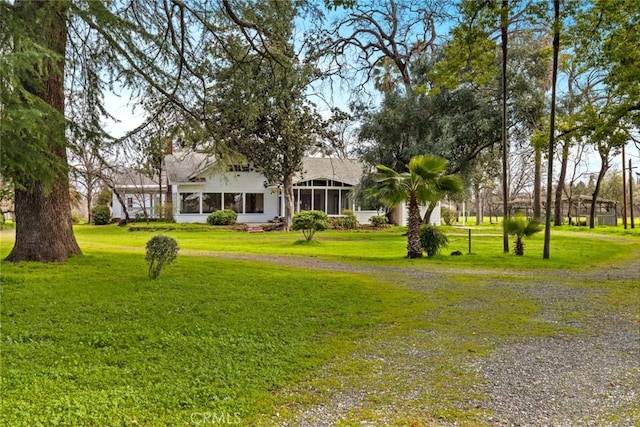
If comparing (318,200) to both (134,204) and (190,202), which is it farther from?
(134,204)

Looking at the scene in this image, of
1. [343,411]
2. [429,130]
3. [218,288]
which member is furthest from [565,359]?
[429,130]

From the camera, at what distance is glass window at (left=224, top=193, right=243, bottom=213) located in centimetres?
2909

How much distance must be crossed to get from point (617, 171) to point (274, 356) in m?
56.0

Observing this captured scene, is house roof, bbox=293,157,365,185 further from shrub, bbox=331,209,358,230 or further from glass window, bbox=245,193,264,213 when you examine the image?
shrub, bbox=331,209,358,230

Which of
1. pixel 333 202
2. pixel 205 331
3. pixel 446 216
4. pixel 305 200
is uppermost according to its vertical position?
pixel 305 200

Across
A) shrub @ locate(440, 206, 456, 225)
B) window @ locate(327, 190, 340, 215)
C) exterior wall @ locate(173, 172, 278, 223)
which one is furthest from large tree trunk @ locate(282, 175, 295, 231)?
shrub @ locate(440, 206, 456, 225)

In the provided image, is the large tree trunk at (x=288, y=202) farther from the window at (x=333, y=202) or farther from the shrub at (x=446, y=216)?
the shrub at (x=446, y=216)

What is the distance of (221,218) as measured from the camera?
26.1 m

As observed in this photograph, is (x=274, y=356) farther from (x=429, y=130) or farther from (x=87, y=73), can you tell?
(x=429, y=130)

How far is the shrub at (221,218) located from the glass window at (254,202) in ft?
9.34

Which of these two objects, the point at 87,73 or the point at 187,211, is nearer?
the point at 87,73

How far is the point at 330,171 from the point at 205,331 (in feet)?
88.7

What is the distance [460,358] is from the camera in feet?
14.4

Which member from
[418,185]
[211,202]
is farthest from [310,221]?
[211,202]
